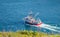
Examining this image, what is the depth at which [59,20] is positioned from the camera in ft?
76.7

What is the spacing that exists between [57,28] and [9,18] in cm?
485

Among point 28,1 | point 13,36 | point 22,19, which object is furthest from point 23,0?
point 13,36

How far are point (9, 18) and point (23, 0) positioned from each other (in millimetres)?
5678

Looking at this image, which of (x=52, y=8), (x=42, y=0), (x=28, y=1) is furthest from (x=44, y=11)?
(x=42, y=0)

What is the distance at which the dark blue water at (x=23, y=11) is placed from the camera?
23125mm

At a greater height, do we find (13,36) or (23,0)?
Result: (23,0)

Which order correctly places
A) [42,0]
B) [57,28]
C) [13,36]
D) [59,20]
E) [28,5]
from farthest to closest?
[42,0] → [28,5] → [59,20] → [57,28] → [13,36]

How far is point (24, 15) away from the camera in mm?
24672

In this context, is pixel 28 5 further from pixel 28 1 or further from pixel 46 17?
pixel 46 17

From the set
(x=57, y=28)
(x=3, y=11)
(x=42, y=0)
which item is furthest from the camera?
(x=42, y=0)

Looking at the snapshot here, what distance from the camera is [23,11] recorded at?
25.9m

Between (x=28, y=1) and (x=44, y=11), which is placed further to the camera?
(x=28, y=1)

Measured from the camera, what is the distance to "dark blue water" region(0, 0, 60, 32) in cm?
2312

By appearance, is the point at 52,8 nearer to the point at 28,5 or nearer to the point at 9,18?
the point at 28,5
